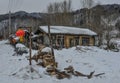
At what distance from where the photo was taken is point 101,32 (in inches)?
1709

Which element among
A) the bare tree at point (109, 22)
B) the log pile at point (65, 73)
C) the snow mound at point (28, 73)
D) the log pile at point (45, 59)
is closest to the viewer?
the snow mound at point (28, 73)

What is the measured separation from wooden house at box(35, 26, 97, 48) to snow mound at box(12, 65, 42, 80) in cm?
1627

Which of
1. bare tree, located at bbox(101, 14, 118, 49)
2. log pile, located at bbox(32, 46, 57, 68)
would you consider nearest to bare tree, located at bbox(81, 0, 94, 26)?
bare tree, located at bbox(101, 14, 118, 49)

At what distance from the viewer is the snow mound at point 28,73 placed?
1368cm

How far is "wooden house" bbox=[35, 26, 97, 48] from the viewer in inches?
1253

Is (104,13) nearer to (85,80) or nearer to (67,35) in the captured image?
(67,35)

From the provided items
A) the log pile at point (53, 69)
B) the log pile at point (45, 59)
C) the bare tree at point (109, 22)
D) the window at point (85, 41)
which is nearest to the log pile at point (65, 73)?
the log pile at point (53, 69)

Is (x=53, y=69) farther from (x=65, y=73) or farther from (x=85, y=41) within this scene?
(x=85, y=41)

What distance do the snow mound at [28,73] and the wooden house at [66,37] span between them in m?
16.3

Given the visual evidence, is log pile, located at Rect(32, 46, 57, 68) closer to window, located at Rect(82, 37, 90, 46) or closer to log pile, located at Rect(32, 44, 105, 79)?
log pile, located at Rect(32, 44, 105, 79)

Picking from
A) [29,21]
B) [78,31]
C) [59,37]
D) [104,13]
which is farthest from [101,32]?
[29,21]

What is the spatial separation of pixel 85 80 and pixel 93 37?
22638 millimetres

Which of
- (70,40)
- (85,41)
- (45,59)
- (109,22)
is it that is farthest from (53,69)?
(109,22)

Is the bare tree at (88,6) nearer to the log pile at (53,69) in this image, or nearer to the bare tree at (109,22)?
the bare tree at (109,22)
